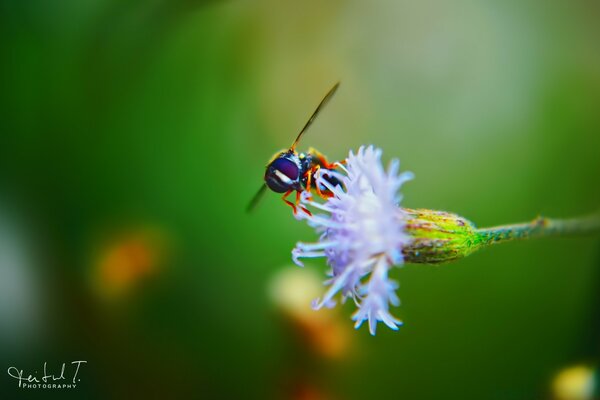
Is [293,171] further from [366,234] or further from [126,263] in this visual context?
[126,263]

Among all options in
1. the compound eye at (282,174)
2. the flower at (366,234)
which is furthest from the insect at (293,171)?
the flower at (366,234)

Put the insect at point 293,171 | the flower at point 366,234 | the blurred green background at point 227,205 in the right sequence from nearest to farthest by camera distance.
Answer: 1. the flower at point 366,234
2. the insect at point 293,171
3. the blurred green background at point 227,205

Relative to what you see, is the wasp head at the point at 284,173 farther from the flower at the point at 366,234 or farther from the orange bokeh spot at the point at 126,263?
the orange bokeh spot at the point at 126,263

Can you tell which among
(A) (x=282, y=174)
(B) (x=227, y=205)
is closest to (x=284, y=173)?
(A) (x=282, y=174)

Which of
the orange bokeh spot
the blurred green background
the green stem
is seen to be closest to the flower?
the green stem

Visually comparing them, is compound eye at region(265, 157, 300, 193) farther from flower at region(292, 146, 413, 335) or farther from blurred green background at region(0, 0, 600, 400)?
blurred green background at region(0, 0, 600, 400)
